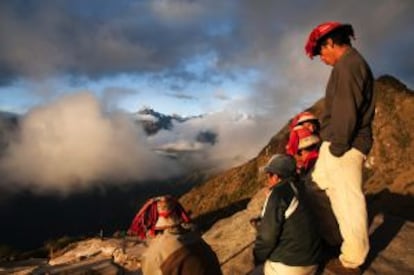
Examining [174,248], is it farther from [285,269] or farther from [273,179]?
[285,269]

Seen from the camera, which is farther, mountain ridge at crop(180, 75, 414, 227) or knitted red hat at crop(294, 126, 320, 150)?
mountain ridge at crop(180, 75, 414, 227)

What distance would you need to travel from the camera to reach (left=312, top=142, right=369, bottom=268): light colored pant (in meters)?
7.87

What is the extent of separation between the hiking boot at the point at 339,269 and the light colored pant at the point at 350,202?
229 mm

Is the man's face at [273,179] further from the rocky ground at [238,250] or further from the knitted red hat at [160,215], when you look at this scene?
the rocky ground at [238,250]

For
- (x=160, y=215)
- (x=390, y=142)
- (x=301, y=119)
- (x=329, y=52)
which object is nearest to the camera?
(x=160, y=215)

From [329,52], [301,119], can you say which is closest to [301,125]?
[301,119]

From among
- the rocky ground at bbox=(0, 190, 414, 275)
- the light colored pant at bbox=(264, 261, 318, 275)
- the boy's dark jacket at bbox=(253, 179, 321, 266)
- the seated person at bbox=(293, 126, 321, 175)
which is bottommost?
the rocky ground at bbox=(0, 190, 414, 275)

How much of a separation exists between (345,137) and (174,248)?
2636 mm

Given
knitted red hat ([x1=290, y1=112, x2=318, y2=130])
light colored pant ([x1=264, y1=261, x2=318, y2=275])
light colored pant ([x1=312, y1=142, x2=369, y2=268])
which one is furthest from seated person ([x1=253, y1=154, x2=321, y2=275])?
knitted red hat ([x1=290, y1=112, x2=318, y2=130])

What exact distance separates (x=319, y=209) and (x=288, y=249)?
50.9 inches

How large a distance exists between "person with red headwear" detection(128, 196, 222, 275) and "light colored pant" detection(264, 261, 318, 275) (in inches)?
50.3

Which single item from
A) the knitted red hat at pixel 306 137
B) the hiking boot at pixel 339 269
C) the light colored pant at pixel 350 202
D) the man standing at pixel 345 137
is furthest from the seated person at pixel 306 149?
the hiking boot at pixel 339 269

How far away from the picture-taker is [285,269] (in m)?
7.58

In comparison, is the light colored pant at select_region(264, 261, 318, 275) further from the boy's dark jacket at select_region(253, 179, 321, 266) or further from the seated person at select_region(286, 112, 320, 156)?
the seated person at select_region(286, 112, 320, 156)
